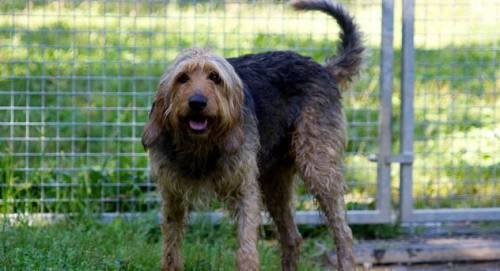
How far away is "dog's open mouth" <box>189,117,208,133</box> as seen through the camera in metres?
5.38

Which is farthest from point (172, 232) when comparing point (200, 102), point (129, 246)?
point (200, 102)

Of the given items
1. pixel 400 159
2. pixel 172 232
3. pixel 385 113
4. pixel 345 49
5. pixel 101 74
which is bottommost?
pixel 172 232

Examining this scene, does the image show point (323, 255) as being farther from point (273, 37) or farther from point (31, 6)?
point (31, 6)

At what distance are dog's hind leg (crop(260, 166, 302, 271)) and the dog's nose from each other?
1.50 m

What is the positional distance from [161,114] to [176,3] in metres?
2.19

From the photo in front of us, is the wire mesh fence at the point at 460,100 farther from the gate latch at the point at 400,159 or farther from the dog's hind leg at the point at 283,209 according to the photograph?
the dog's hind leg at the point at 283,209

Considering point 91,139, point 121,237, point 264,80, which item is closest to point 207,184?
point 264,80

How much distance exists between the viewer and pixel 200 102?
5273 mm

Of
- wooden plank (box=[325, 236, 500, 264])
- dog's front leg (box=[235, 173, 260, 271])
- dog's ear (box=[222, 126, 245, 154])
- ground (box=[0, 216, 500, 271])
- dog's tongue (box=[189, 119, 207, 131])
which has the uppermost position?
dog's tongue (box=[189, 119, 207, 131])

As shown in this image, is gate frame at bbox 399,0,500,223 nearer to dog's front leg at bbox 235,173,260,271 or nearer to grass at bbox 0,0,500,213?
grass at bbox 0,0,500,213

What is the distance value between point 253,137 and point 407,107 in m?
2.23

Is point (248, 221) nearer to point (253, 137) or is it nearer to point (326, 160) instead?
point (253, 137)

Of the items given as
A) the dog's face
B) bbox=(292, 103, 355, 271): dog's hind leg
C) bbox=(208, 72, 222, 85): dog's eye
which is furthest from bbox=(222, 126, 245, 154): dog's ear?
bbox=(292, 103, 355, 271): dog's hind leg

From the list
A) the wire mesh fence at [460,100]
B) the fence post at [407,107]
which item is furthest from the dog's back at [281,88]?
the wire mesh fence at [460,100]
